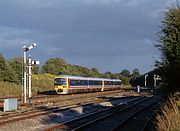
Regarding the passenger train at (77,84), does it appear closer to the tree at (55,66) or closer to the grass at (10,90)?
the grass at (10,90)

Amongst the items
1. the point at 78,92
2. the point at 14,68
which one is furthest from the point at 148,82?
the point at 78,92

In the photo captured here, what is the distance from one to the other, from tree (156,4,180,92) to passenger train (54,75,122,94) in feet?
112

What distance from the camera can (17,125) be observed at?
20.0 metres

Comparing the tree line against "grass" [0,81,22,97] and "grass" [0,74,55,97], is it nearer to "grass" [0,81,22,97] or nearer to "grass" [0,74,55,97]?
"grass" [0,74,55,97]

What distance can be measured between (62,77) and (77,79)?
4.87 metres

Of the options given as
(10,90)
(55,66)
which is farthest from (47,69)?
(10,90)

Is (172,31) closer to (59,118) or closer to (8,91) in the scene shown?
(59,118)

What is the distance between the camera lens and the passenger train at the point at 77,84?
5266 centimetres

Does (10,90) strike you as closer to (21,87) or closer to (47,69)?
(21,87)

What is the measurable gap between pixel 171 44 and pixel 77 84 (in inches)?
1593

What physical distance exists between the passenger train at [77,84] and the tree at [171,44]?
34053 millimetres

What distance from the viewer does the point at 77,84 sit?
57.5 metres

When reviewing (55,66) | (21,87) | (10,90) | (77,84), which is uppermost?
(55,66)

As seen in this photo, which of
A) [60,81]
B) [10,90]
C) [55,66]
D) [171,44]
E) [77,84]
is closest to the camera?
[171,44]
